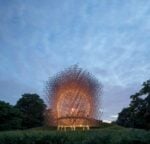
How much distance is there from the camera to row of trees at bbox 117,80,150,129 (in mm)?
56388

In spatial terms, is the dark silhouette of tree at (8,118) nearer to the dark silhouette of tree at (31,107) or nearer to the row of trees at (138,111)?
the dark silhouette of tree at (31,107)

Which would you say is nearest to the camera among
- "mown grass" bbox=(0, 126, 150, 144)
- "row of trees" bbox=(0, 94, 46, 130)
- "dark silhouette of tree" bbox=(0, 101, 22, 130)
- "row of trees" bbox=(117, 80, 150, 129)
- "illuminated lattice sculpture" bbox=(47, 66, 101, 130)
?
"mown grass" bbox=(0, 126, 150, 144)

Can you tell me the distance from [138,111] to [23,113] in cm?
1891

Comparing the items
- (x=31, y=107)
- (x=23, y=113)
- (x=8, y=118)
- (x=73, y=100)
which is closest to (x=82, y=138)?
(x=73, y=100)

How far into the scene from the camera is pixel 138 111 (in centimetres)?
5972

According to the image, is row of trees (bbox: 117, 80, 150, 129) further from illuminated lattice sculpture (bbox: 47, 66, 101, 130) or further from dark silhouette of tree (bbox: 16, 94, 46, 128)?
illuminated lattice sculpture (bbox: 47, 66, 101, 130)

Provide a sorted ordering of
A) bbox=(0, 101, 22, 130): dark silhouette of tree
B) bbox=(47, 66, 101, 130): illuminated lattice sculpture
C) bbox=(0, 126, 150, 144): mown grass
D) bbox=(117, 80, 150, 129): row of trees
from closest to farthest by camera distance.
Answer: bbox=(0, 126, 150, 144): mown grass
bbox=(47, 66, 101, 130): illuminated lattice sculpture
bbox=(0, 101, 22, 130): dark silhouette of tree
bbox=(117, 80, 150, 129): row of trees

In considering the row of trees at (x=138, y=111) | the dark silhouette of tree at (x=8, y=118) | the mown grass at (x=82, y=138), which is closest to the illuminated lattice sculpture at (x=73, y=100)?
the mown grass at (x=82, y=138)

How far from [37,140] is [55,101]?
10.3m

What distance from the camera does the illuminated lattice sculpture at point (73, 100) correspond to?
80.1 feet

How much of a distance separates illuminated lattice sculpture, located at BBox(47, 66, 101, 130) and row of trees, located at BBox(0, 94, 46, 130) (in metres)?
19.2

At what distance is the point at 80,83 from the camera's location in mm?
25781

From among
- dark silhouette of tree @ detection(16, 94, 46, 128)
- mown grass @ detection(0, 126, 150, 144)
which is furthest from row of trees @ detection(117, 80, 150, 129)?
mown grass @ detection(0, 126, 150, 144)

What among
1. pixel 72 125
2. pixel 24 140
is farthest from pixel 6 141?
pixel 72 125
